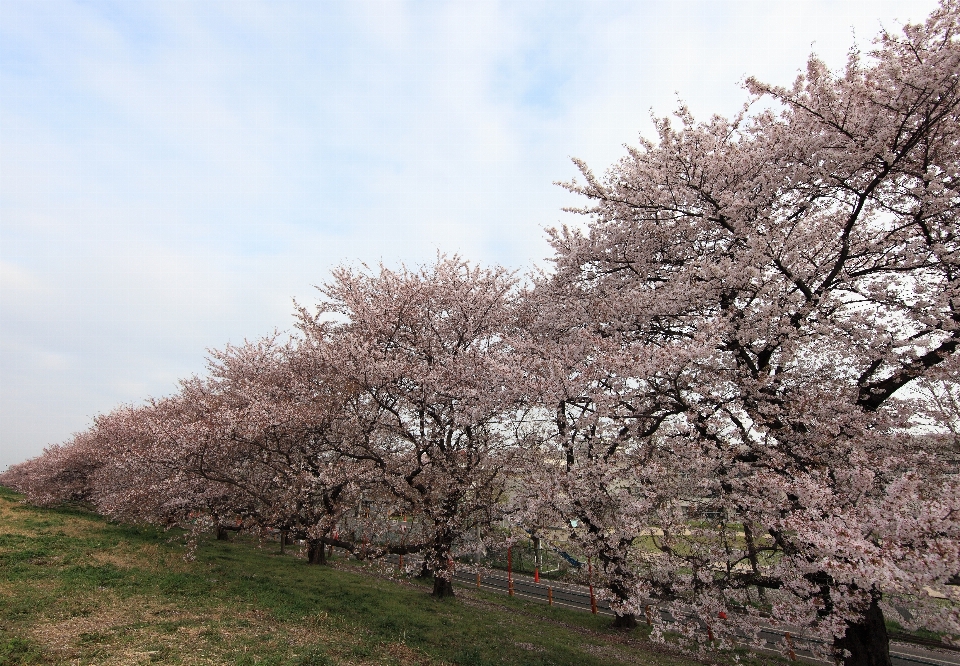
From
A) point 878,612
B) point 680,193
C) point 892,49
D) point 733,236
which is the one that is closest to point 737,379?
point 733,236

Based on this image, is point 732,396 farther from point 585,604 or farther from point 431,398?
point 585,604

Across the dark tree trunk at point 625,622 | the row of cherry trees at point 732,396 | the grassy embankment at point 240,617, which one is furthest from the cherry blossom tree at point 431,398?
the dark tree trunk at point 625,622

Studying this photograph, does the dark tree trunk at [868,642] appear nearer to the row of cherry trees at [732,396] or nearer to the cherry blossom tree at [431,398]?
the row of cherry trees at [732,396]

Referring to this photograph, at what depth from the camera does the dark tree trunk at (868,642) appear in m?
8.40

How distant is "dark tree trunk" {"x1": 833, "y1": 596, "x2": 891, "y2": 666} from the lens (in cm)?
840

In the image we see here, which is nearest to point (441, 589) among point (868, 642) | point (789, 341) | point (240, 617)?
point (240, 617)

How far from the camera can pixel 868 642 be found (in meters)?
8.42

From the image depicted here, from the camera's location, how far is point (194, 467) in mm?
15258

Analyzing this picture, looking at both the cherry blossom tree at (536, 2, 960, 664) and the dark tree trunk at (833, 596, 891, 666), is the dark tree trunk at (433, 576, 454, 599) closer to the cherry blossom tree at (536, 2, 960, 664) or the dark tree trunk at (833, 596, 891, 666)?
the cherry blossom tree at (536, 2, 960, 664)

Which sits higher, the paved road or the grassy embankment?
the grassy embankment

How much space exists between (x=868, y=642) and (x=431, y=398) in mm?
10796

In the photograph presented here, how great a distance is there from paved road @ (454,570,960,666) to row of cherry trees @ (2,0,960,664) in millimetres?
2593

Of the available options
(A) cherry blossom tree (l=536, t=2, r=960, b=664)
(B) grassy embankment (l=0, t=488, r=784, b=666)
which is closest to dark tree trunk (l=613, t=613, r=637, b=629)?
(B) grassy embankment (l=0, t=488, r=784, b=666)

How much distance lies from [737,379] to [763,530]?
2836mm
